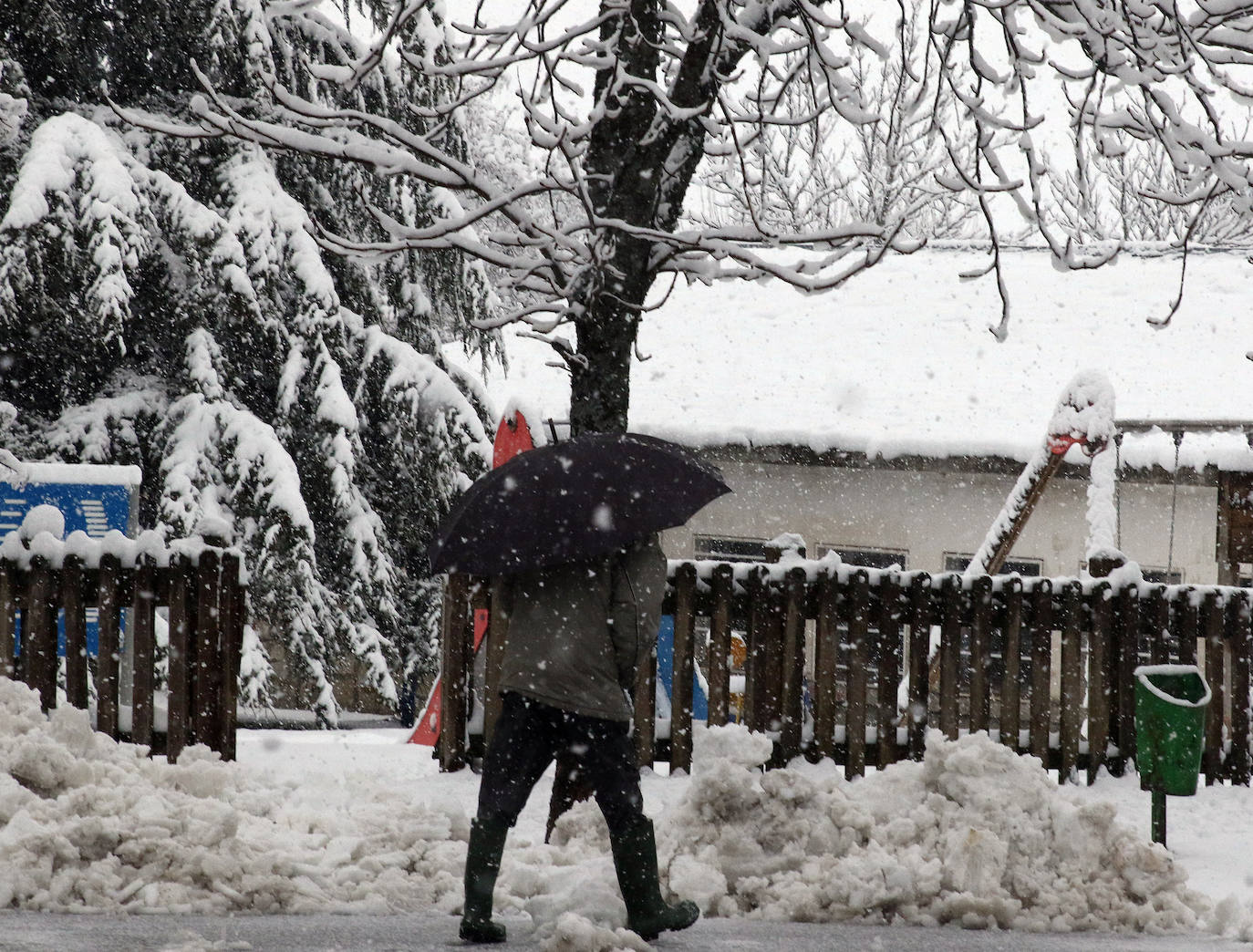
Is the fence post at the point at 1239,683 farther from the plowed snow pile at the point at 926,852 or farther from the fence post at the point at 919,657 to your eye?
the plowed snow pile at the point at 926,852

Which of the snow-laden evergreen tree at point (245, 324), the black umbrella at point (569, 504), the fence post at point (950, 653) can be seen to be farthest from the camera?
the snow-laden evergreen tree at point (245, 324)

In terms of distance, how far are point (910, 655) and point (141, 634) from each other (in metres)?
4.46

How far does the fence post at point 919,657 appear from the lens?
25.0 feet

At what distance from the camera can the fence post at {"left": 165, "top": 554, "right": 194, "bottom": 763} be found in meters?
6.97

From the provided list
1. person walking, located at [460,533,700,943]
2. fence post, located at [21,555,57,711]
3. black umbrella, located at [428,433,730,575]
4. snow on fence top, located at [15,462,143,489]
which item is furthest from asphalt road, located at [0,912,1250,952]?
snow on fence top, located at [15,462,143,489]

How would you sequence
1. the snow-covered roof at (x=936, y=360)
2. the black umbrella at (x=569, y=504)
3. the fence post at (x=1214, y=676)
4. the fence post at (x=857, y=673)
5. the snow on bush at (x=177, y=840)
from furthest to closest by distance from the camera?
1. the snow-covered roof at (x=936, y=360)
2. the fence post at (x=1214, y=676)
3. the fence post at (x=857, y=673)
4. the snow on bush at (x=177, y=840)
5. the black umbrella at (x=569, y=504)

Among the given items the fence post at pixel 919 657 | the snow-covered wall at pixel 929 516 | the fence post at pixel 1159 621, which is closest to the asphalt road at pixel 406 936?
the fence post at pixel 919 657

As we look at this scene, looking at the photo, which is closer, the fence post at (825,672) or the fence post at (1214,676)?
the fence post at (825,672)

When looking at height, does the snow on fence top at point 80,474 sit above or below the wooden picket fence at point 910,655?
above

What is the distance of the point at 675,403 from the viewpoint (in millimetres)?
14188

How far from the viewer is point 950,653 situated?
764 centimetres

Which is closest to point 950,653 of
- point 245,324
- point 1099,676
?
point 1099,676

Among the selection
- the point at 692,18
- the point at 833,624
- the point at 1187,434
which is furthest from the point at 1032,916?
the point at 1187,434

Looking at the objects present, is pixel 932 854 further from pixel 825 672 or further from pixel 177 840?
pixel 177 840
